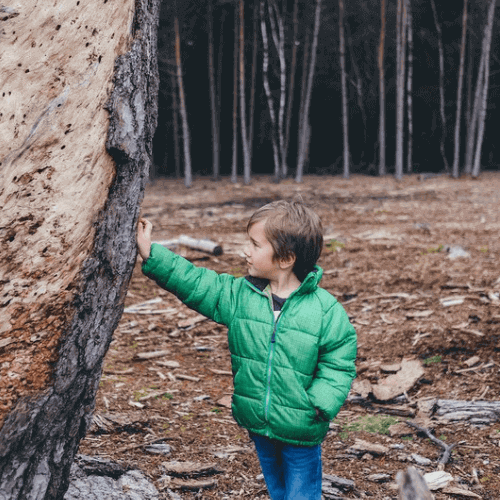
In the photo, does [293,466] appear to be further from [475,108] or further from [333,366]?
[475,108]

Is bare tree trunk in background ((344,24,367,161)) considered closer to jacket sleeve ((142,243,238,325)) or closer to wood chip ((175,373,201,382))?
wood chip ((175,373,201,382))

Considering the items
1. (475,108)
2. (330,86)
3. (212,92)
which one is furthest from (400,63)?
(212,92)

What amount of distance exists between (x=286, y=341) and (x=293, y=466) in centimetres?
56

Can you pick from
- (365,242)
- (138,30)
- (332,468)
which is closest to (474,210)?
(365,242)

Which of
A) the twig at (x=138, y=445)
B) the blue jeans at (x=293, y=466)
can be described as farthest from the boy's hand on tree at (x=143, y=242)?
the twig at (x=138, y=445)

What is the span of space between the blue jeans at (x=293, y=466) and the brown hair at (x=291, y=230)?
2.65 feet

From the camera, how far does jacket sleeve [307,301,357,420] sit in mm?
2408

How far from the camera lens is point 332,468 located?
3.43 meters

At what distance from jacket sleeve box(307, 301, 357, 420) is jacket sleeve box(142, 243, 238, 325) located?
46cm

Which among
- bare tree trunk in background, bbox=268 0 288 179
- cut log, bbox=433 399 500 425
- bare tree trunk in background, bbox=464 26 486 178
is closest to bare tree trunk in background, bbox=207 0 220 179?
bare tree trunk in background, bbox=268 0 288 179

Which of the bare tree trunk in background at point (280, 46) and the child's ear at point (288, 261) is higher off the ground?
the bare tree trunk in background at point (280, 46)

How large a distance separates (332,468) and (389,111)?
2167 cm

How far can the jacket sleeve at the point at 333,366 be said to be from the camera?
2.41 meters

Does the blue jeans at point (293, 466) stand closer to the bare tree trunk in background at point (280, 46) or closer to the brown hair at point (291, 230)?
the brown hair at point (291, 230)
